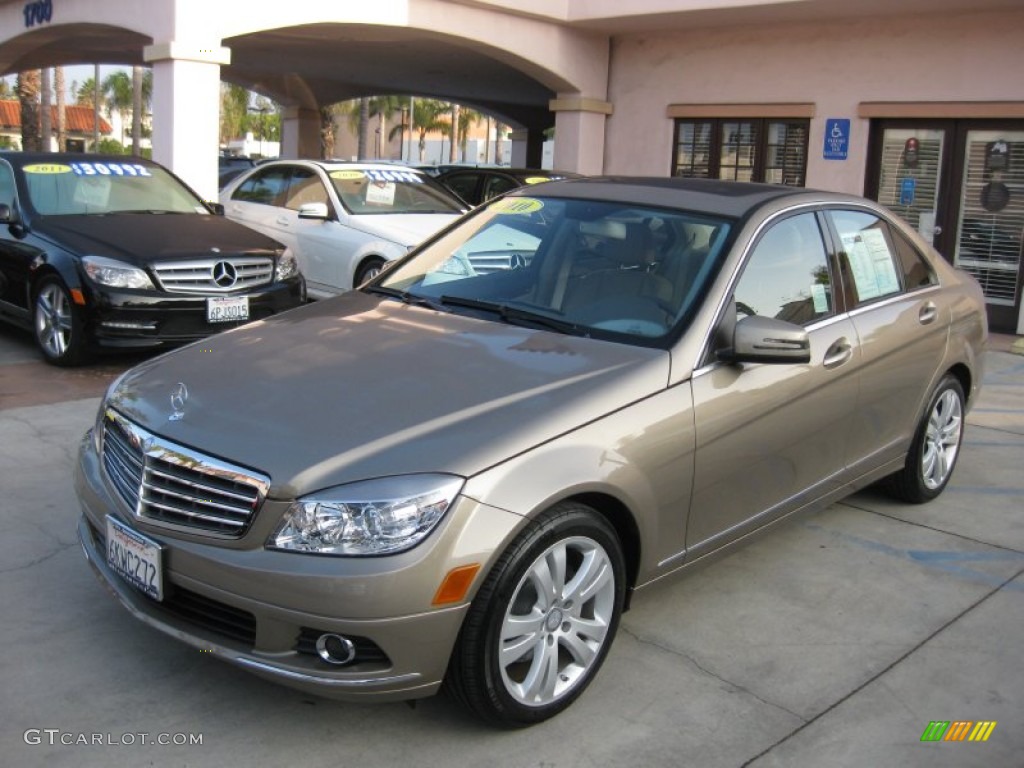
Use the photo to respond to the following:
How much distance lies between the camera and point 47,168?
8430 millimetres

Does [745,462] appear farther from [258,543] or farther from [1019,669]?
[258,543]

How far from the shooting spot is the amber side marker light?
111 inches

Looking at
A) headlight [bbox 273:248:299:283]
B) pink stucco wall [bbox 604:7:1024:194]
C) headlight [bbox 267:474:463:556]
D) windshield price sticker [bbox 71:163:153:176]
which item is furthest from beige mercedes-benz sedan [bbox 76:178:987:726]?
pink stucco wall [bbox 604:7:1024:194]

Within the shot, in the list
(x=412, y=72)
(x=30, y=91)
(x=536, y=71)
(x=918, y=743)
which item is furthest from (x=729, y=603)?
(x=30, y=91)

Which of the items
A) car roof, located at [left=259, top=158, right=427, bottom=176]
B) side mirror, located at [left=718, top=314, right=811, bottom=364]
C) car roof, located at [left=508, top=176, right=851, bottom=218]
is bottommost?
side mirror, located at [left=718, top=314, right=811, bottom=364]

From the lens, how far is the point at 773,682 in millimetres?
3572

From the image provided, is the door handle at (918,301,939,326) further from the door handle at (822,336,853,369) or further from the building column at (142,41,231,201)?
the building column at (142,41,231,201)

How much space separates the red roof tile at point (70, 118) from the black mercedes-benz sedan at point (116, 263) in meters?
55.9

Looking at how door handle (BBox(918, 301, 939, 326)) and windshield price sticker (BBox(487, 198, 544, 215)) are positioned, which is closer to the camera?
windshield price sticker (BBox(487, 198, 544, 215))

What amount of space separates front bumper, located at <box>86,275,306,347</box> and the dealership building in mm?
5301

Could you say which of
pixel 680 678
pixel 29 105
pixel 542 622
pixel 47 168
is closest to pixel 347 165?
pixel 47 168

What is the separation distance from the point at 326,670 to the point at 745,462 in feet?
5.68

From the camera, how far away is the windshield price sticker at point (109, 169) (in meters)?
8.52

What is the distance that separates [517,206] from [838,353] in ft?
5.03
